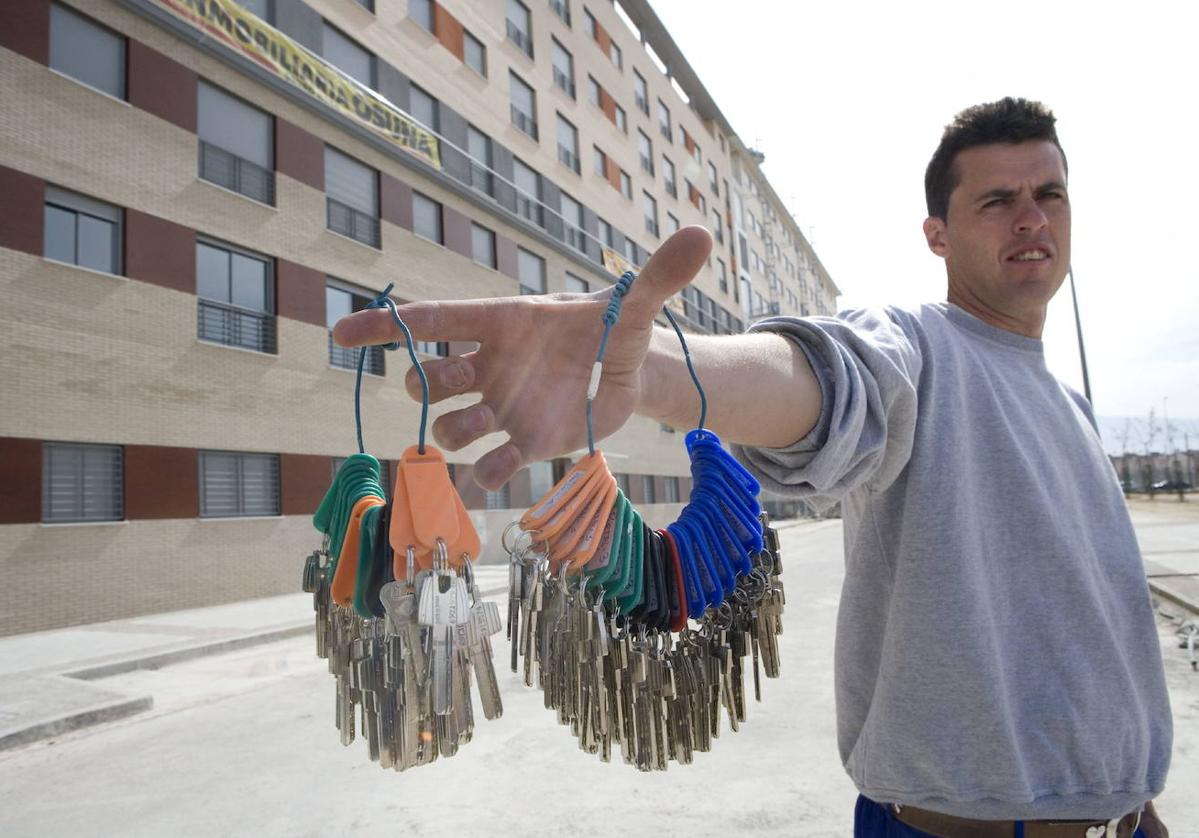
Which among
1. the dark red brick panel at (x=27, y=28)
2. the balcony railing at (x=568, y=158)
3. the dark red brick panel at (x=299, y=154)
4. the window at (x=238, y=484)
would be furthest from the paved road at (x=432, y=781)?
the balcony railing at (x=568, y=158)

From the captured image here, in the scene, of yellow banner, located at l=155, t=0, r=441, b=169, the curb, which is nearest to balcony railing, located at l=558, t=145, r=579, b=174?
yellow banner, located at l=155, t=0, r=441, b=169

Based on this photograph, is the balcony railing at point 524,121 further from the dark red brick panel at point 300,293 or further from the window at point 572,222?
the dark red brick panel at point 300,293

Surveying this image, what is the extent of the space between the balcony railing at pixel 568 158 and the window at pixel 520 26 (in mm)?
3212

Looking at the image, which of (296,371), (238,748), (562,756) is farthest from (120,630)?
(562,756)

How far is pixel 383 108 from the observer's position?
1809cm

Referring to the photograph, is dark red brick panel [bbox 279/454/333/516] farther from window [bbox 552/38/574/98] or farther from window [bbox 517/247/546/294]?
window [bbox 552/38/574/98]

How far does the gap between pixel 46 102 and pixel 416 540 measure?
14.3 m

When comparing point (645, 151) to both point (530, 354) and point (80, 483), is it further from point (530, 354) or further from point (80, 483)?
point (530, 354)

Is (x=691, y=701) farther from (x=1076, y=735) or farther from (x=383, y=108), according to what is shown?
(x=383, y=108)

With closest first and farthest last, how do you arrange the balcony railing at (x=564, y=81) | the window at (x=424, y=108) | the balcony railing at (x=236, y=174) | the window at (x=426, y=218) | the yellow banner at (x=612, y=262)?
the balcony railing at (x=236, y=174)
the window at (x=426, y=218)
the window at (x=424, y=108)
the balcony railing at (x=564, y=81)
the yellow banner at (x=612, y=262)

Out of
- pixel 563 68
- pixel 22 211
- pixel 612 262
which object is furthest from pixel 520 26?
pixel 22 211

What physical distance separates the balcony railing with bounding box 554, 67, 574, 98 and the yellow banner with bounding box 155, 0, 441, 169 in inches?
368

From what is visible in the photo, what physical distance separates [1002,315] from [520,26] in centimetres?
2687

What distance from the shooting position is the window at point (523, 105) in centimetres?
2453
